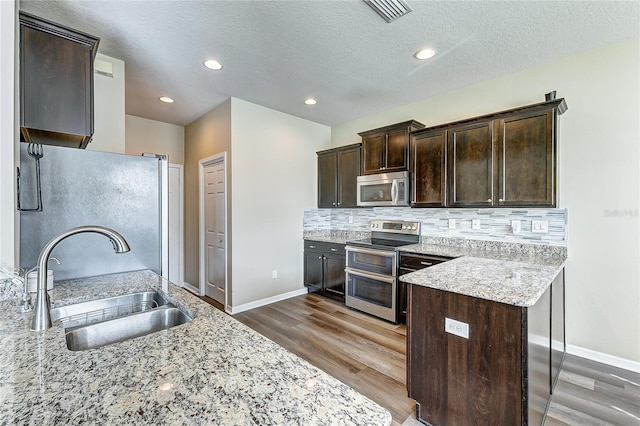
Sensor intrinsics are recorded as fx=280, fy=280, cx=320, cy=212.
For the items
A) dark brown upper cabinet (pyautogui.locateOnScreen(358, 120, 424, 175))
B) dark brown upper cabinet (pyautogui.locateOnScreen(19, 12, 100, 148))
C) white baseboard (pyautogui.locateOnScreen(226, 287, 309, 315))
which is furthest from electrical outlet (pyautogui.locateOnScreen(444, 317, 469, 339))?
white baseboard (pyautogui.locateOnScreen(226, 287, 309, 315))

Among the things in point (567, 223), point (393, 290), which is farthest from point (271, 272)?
point (567, 223)

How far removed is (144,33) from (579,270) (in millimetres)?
4357

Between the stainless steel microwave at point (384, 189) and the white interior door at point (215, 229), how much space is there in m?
1.94

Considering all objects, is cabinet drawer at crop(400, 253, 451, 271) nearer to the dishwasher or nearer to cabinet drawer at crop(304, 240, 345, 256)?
the dishwasher

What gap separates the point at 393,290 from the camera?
328 cm

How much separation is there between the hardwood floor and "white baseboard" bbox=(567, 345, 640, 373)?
65mm

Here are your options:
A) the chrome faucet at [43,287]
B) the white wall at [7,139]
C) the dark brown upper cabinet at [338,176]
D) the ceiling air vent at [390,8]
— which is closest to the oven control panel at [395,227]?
the dark brown upper cabinet at [338,176]

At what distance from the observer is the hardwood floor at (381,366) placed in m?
1.91

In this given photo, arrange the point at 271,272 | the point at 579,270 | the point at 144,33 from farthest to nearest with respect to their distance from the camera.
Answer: the point at 271,272, the point at 579,270, the point at 144,33

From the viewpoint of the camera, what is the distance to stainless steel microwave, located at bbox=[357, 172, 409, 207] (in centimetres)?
350

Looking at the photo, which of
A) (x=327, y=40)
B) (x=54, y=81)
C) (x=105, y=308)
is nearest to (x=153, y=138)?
(x=54, y=81)

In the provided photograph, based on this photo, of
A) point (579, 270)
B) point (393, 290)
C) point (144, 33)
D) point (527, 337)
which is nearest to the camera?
point (527, 337)

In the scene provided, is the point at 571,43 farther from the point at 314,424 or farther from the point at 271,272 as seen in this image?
the point at 271,272

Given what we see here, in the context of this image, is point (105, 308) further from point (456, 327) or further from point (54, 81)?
point (456, 327)
